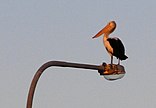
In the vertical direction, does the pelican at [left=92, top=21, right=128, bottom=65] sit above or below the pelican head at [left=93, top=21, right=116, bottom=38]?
below

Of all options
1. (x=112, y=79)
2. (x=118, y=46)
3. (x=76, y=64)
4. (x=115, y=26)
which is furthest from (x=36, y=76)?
(x=115, y=26)

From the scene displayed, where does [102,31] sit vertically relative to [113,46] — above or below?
above

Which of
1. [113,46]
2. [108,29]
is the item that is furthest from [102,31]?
[113,46]

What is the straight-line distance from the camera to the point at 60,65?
7.62 meters

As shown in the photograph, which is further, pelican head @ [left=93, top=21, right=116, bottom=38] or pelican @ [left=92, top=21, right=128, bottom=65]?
pelican head @ [left=93, top=21, right=116, bottom=38]

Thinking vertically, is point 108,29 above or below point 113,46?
above

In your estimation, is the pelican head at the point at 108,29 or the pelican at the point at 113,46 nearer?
the pelican at the point at 113,46

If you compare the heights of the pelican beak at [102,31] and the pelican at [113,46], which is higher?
the pelican beak at [102,31]

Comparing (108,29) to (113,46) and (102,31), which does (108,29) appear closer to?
(102,31)

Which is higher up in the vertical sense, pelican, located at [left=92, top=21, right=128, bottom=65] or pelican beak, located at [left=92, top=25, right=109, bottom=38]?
pelican beak, located at [left=92, top=25, right=109, bottom=38]

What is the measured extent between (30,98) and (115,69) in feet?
6.10

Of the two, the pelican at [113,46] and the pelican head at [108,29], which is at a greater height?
the pelican head at [108,29]

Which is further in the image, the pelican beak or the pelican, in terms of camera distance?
the pelican beak

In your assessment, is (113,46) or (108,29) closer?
(113,46)
